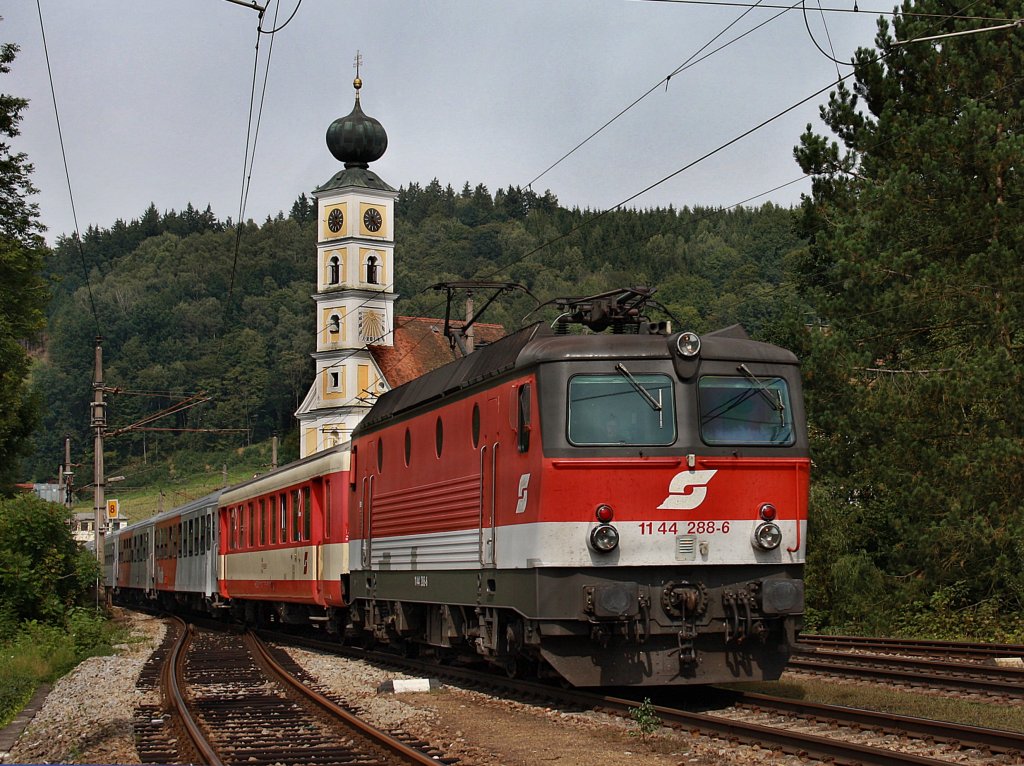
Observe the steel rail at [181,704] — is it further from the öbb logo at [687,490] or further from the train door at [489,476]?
the öbb logo at [687,490]

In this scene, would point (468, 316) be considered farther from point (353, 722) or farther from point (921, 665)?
point (353, 722)

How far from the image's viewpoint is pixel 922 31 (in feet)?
86.7

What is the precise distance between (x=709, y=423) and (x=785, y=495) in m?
1.07

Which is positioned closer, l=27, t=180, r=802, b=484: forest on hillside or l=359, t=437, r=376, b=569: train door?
l=359, t=437, r=376, b=569: train door

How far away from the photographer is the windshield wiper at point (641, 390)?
13141mm

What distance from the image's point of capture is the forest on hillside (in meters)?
140

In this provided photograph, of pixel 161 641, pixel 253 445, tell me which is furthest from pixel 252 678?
pixel 253 445

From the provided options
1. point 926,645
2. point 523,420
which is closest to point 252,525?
point 926,645

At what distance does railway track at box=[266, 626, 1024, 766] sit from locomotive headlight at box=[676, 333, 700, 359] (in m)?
3.38

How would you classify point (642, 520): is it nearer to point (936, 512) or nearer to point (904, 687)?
point (904, 687)

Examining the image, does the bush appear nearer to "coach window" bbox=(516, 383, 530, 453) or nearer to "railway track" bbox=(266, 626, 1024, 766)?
"coach window" bbox=(516, 383, 530, 453)

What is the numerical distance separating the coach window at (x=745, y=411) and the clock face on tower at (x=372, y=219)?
249ft

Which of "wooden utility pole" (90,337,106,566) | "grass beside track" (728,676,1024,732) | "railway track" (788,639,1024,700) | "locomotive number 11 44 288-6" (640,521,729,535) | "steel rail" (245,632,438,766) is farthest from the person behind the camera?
"wooden utility pole" (90,337,106,566)

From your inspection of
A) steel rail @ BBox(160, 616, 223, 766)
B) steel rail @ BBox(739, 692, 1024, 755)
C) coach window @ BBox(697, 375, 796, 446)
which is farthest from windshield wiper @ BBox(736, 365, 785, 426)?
steel rail @ BBox(160, 616, 223, 766)
